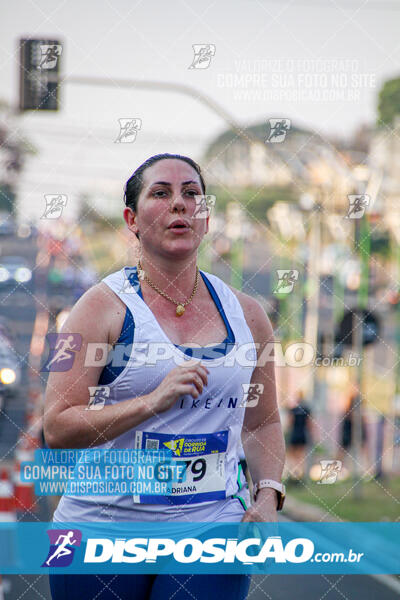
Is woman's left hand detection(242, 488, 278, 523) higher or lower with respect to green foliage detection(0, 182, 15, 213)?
lower

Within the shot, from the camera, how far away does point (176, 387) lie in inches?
82.8

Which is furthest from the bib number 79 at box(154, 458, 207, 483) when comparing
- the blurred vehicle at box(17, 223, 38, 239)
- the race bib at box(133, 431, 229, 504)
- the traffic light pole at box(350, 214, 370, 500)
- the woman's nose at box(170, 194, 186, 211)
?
the traffic light pole at box(350, 214, 370, 500)

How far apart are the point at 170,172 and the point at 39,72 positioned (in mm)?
973

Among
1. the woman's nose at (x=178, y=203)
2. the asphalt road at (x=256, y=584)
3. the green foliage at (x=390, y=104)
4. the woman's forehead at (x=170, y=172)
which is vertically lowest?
the asphalt road at (x=256, y=584)

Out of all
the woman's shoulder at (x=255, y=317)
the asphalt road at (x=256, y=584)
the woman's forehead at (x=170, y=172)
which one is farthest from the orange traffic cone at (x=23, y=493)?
the woman's forehead at (x=170, y=172)

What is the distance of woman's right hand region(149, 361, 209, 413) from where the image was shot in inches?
82.9

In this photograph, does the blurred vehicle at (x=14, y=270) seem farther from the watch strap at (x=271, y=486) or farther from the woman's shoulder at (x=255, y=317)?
the watch strap at (x=271, y=486)

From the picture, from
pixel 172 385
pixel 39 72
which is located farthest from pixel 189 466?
pixel 39 72

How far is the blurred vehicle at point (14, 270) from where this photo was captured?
3.44m

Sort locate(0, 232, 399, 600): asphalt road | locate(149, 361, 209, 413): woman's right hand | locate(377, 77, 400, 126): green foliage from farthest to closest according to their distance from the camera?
locate(377, 77, 400, 126): green foliage → locate(0, 232, 399, 600): asphalt road → locate(149, 361, 209, 413): woman's right hand

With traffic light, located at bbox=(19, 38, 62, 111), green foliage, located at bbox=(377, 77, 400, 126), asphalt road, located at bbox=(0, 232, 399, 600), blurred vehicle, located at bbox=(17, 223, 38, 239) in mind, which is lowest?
asphalt road, located at bbox=(0, 232, 399, 600)

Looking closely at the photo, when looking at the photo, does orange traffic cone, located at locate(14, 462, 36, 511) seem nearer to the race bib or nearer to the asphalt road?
the asphalt road

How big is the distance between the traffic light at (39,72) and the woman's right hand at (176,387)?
1.40 metres

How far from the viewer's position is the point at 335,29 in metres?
3.27
